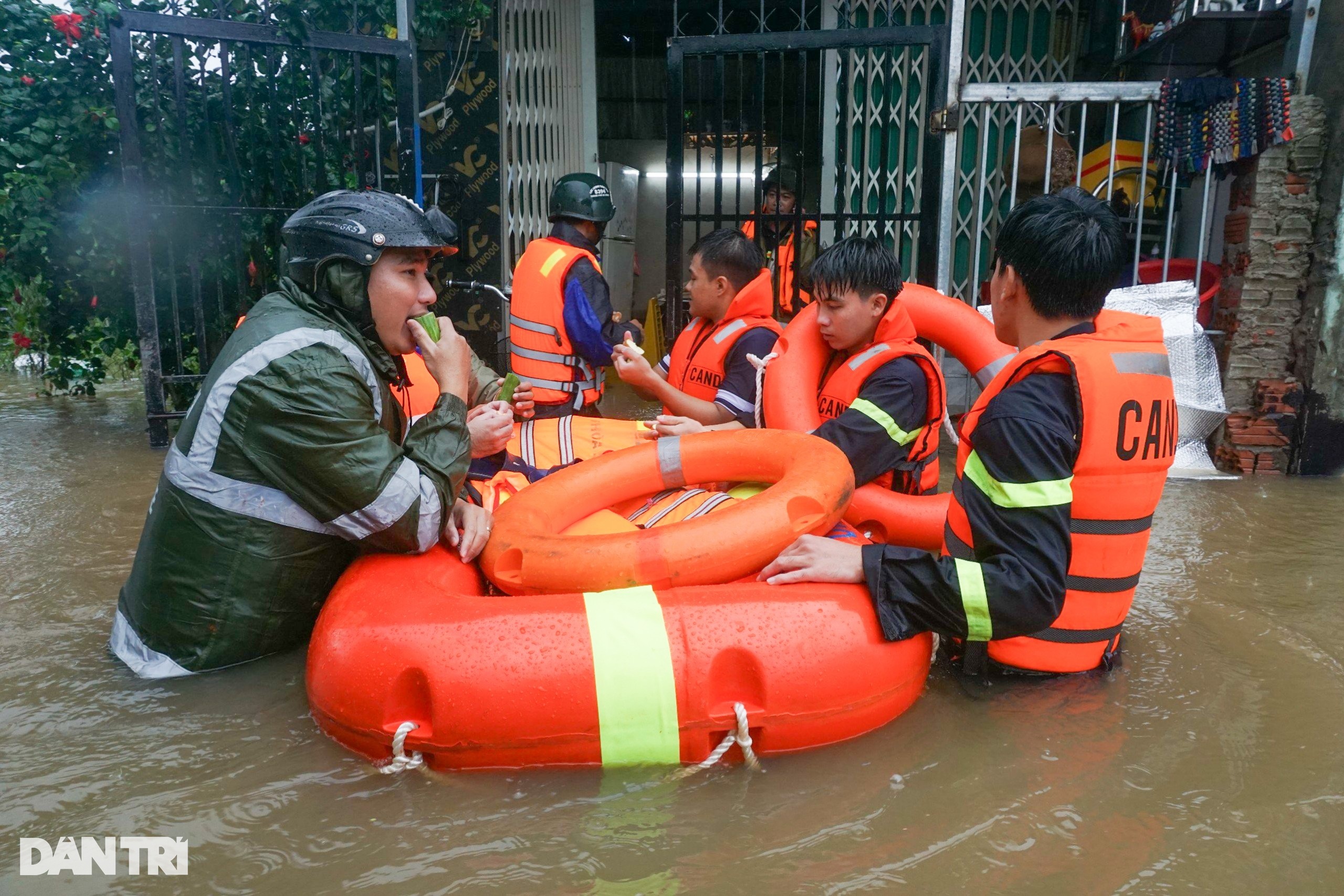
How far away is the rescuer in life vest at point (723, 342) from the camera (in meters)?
3.58

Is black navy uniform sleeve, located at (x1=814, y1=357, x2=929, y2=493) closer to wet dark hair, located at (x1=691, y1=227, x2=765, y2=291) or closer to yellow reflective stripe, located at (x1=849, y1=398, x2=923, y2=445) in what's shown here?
yellow reflective stripe, located at (x1=849, y1=398, x2=923, y2=445)

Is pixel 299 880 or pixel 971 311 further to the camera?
pixel 971 311

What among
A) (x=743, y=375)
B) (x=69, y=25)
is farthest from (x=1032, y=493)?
(x=69, y=25)

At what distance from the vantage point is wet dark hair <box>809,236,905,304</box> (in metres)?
2.89

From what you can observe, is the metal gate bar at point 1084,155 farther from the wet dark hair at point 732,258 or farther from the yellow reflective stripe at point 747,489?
the yellow reflective stripe at point 747,489

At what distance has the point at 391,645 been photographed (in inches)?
74.5

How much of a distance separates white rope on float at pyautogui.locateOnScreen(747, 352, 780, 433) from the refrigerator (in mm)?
4215

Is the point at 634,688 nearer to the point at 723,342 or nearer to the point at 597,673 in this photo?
the point at 597,673

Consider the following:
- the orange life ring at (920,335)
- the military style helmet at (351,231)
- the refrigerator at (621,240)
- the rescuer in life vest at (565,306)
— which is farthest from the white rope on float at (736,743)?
the refrigerator at (621,240)

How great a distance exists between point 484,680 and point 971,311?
8.75 feet

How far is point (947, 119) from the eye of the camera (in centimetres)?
471

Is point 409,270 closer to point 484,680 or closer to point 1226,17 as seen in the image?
point 484,680

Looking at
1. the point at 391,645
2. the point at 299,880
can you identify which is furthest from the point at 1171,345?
the point at 299,880

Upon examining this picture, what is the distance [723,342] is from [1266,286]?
10.4 feet
